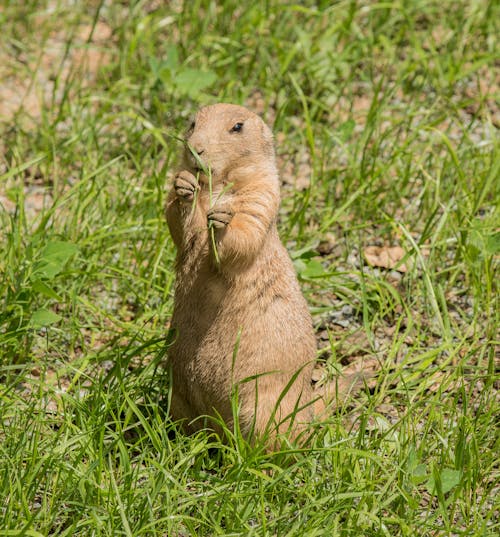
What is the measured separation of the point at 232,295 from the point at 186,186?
20.3 inches

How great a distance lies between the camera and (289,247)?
19.3ft

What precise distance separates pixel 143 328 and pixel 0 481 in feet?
4.64

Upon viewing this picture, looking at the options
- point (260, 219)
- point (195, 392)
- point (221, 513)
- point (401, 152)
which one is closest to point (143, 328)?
point (195, 392)

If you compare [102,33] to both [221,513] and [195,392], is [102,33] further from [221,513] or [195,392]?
[221,513]

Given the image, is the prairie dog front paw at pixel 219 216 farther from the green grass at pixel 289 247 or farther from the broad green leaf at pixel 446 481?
the broad green leaf at pixel 446 481

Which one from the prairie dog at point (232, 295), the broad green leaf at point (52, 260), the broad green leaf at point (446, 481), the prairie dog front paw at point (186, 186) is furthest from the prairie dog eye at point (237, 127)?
the broad green leaf at point (446, 481)

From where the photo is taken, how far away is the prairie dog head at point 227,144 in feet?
14.1

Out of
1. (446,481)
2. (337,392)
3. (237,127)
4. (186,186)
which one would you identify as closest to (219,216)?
(186,186)

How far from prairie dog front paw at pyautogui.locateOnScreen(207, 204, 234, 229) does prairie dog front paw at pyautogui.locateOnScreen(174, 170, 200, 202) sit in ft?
0.49

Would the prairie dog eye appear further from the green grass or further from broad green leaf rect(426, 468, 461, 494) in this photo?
broad green leaf rect(426, 468, 461, 494)

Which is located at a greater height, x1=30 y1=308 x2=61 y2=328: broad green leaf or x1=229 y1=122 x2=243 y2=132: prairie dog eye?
x1=229 y1=122 x2=243 y2=132: prairie dog eye

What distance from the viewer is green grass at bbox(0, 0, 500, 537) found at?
3863 mm

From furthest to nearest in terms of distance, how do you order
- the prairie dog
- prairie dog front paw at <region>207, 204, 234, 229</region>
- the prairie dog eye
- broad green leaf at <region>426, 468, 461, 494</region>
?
the prairie dog eye → the prairie dog → prairie dog front paw at <region>207, 204, 234, 229</region> → broad green leaf at <region>426, 468, 461, 494</region>

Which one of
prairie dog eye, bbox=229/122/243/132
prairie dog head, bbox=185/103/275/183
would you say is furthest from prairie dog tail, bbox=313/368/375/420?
prairie dog eye, bbox=229/122/243/132
